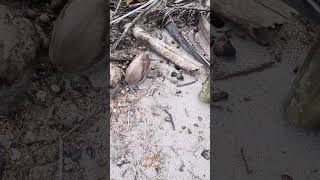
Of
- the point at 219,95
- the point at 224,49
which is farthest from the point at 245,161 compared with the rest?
the point at 224,49

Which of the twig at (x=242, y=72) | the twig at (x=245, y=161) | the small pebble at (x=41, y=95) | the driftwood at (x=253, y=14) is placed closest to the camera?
the twig at (x=245, y=161)

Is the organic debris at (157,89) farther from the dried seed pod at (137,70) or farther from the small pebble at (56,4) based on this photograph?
the small pebble at (56,4)

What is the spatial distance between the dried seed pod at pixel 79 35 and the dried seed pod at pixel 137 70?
0.15m

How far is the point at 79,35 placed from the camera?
89.1 inches

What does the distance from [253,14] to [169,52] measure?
432mm

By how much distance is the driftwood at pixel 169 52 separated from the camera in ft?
7.74

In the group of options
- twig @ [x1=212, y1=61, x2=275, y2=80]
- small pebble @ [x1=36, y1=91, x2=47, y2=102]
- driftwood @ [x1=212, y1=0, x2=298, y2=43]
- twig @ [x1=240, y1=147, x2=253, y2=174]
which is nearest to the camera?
twig @ [x1=240, y1=147, x2=253, y2=174]

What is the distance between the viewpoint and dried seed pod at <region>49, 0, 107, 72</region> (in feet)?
7.36

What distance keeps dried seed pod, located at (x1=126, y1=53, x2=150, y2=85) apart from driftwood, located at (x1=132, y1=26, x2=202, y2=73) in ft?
0.35

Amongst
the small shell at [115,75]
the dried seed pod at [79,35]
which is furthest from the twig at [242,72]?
the dried seed pod at [79,35]

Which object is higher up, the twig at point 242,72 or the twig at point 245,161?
the twig at point 242,72

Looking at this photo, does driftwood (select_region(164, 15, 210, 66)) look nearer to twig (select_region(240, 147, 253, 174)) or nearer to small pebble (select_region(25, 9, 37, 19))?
twig (select_region(240, 147, 253, 174))

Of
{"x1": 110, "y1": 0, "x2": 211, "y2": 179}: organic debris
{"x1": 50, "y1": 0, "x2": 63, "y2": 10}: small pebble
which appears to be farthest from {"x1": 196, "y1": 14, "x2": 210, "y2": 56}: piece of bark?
{"x1": 50, "y1": 0, "x2": 63, "y2": 10}: small pebble

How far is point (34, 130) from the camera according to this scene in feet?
6.95
